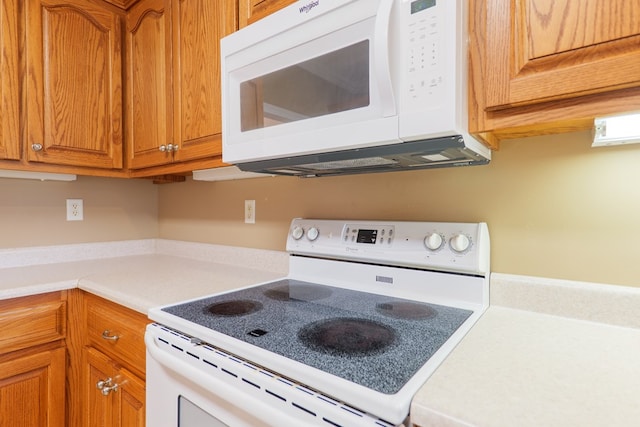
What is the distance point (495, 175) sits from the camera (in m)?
0.96

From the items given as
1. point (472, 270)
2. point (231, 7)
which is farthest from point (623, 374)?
point (231, 7)

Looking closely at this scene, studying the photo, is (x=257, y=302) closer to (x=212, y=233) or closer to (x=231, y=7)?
(x=212, y=233)

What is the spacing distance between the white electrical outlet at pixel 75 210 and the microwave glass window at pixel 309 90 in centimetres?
126

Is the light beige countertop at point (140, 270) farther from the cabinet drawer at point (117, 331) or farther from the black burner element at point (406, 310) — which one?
the black burner element at point (406, 310)

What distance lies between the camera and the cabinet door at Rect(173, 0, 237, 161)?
1.21 m

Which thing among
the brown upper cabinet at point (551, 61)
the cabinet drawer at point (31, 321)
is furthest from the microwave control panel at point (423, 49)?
the cabinet drawer at point (31, 321)

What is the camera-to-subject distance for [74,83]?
1.45 m

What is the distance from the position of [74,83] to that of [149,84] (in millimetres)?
312

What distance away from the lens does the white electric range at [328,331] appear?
55cm

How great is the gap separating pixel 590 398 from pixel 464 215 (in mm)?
578

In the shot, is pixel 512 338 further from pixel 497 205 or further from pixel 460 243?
pixel 497 205

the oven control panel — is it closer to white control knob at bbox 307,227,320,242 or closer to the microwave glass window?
white control knob at bbox 307,227,320,242

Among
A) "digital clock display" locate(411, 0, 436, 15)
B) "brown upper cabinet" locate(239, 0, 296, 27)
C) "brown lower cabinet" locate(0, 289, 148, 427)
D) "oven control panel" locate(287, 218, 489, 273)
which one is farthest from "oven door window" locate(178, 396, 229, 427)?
"brown upper cabinet" locate(239, 0, 296, 27)

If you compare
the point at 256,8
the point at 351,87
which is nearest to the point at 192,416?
the point at 351,87
